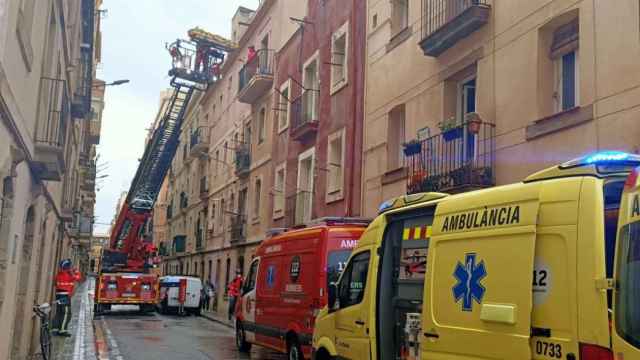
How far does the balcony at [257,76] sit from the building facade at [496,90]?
1101cm

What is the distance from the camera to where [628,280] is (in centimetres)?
422

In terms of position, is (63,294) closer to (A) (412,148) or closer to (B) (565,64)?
(A) (412,148)

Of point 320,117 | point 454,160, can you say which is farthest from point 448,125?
point 320,117

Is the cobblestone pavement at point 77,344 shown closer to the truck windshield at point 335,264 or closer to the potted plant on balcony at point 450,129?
the truck windshield at point 335,264

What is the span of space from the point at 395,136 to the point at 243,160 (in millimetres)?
14879

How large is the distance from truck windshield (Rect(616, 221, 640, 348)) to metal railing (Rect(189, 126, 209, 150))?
38014 millimetres

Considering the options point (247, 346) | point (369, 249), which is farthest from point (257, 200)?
point (369, 249)

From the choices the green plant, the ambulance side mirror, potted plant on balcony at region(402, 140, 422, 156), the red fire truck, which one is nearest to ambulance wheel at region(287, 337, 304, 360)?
the red fire truck

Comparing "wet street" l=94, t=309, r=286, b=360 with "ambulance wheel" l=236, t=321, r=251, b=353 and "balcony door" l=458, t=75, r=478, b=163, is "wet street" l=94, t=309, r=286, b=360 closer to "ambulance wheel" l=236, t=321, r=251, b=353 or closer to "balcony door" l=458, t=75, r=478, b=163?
"ambulance wheel" l=236, t=321, r=251, b=353

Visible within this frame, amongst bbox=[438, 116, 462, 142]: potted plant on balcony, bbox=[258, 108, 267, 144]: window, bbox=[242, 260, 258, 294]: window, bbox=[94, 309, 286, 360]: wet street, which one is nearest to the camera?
bbox=[438, 116, 462, 142]: potted plant on balcony

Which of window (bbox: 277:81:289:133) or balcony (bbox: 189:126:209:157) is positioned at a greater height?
balcony (bbox: 189:126:209:157)

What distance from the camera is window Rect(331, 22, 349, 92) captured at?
763 inches

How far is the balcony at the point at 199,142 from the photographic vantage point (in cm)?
4119

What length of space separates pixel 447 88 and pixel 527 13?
8.75ft
